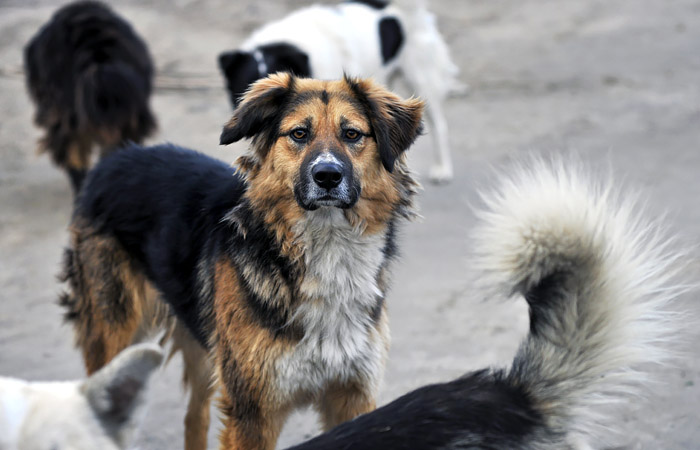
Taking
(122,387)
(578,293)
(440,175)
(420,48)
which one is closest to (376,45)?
(420,48)

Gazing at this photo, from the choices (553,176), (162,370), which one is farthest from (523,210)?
(162,370)

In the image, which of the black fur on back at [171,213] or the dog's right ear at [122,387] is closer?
the dog's right ear at [122,387]

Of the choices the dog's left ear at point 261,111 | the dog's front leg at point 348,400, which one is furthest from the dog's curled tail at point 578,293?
the dog's left ear at point 261,111

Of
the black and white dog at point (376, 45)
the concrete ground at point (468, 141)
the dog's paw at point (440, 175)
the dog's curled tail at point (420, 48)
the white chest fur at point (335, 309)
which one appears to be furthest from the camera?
the dog's curled tail at point (420, 48)

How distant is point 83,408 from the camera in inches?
87.0

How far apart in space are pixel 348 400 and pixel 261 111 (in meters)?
1.14

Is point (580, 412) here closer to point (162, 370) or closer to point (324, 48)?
point (162, 370)

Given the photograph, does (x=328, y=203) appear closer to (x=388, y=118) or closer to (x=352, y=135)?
(x=352, y=135)

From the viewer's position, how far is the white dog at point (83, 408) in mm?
2090

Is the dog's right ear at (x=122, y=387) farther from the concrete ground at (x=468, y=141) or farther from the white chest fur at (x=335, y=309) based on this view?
the concrete ground at (x=468, y=141)

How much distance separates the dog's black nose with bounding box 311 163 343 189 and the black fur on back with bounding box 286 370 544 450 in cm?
87

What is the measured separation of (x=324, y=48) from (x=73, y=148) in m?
2.19

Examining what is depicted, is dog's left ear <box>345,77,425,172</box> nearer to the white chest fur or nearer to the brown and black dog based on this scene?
the brown and black dog

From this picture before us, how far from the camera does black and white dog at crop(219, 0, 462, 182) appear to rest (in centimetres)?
707
